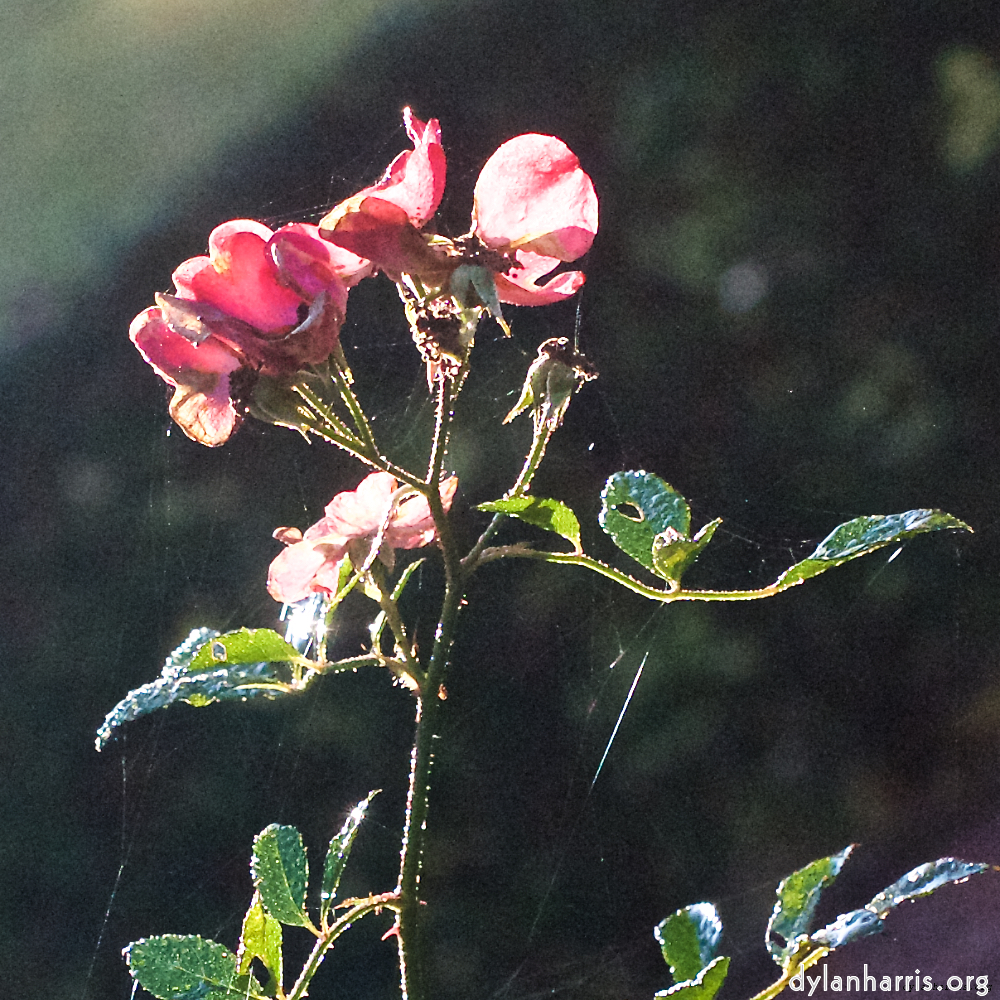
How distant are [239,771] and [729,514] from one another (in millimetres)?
683

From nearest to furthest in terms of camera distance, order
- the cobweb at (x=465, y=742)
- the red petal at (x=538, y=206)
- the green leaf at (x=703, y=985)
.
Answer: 1. the green leaf at (x=703, y=985)
2. the red petal at (x=538, y=206)
3. the cobweb at (x=465, y=742)

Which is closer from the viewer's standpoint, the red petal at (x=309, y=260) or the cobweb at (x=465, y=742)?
the red petal at (x=309, y=260)

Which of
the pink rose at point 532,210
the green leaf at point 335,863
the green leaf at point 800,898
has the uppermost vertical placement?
the pink rose at point 532,210

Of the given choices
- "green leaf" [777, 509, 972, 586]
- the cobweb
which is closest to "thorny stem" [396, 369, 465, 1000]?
"green leaf" [777, 509, 972, 586]

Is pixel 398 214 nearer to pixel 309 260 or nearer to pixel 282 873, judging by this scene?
pixel 309 260

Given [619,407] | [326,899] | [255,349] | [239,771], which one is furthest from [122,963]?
[255,349]

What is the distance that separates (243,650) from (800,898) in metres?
0.24

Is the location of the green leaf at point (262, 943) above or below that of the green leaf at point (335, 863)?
below

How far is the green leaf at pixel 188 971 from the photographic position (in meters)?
0.38

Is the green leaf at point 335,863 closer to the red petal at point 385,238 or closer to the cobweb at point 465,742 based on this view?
the red petal at point 385,238

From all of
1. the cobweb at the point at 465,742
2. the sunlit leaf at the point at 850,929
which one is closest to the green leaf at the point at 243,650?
the sunlit leaf at the point at 850,929

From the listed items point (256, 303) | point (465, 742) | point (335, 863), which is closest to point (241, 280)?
point (256, 303)

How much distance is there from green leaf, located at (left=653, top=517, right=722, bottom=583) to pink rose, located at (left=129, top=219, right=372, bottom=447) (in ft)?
0.45

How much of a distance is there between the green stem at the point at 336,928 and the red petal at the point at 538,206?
239 mm
